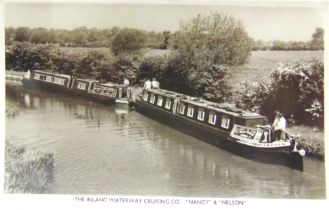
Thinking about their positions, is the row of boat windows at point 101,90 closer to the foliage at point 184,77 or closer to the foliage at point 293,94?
the foliage at point 184,77

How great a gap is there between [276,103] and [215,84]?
27cm

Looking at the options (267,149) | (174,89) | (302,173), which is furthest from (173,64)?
(302,173)

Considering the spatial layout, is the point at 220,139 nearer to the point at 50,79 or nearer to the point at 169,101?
the point at 169,101

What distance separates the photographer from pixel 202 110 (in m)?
1.96

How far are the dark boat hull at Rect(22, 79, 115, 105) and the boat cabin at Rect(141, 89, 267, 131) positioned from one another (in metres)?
0.19

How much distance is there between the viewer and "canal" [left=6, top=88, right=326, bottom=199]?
183cm

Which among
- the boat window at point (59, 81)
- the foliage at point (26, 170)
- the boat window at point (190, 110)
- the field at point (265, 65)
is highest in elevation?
the field at point (265, 65)

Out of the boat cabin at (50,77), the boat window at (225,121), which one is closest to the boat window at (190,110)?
the boat window at (225,121)

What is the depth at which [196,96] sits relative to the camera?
1.95 meters

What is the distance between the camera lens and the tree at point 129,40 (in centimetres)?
190

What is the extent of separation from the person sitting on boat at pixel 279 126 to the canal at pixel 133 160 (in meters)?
0.13

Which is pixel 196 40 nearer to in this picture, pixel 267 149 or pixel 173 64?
pixel 173 64

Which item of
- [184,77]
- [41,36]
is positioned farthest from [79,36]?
[184,77]

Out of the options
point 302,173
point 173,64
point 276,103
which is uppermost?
point 173,64
